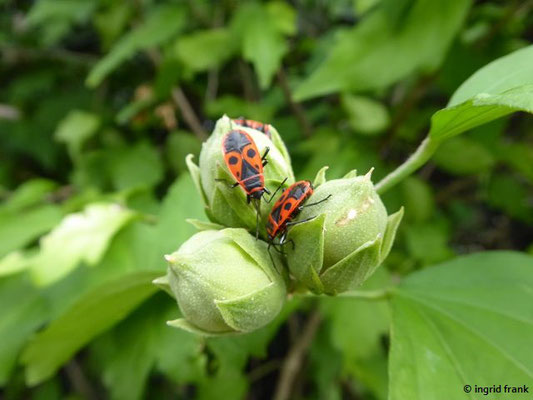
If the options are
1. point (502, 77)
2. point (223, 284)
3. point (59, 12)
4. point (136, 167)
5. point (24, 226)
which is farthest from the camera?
point (59, 12)

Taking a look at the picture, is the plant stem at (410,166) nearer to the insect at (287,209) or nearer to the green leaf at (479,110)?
the green leaf at (479,110)

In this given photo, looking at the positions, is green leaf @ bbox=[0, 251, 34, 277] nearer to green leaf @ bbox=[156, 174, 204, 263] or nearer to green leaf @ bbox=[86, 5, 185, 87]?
green leaf @ bbox=[156, 174, 204, 263]

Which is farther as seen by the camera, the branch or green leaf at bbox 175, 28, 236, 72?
green leaf at bbox 175, 28, 236, 72

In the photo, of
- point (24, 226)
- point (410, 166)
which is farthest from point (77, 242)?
point (410, 166)

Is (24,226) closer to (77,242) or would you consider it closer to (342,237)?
(77,242)

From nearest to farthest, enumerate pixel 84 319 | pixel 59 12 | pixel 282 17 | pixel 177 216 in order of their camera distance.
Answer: pixel 84 319 → pixel 177 216 → pixel 282 17 → pixel 59 12

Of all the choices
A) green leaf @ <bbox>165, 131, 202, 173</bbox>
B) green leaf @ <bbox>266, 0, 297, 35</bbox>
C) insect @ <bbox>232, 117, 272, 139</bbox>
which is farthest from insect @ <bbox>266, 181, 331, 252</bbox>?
green leaf @ <bbox>165, 131, 202, 173</bbox>

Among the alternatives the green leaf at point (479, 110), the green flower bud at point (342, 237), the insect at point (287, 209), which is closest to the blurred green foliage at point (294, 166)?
the green leaf at point (479, 110)
